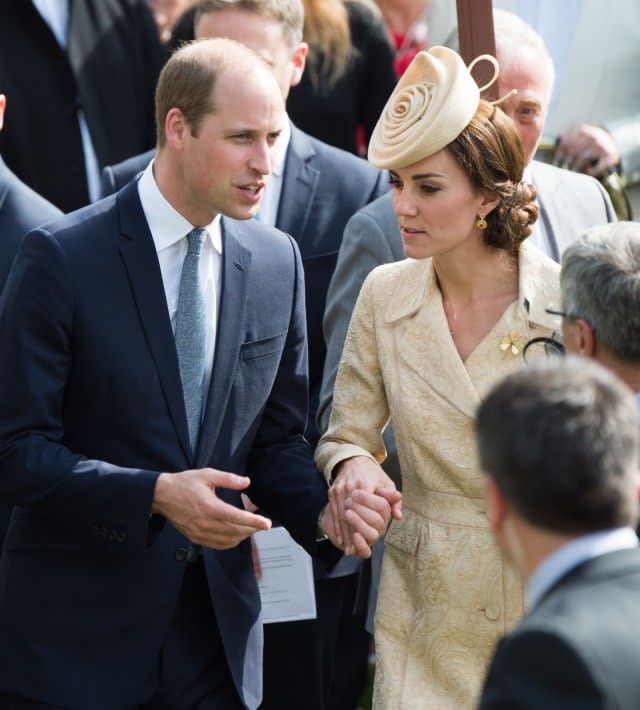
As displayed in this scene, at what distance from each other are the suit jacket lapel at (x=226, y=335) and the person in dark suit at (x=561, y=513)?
1.56 meters

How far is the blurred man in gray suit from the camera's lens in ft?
14.5

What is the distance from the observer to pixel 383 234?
4453 mm

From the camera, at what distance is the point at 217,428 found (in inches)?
151

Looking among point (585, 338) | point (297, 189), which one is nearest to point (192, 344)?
point (585, 338)

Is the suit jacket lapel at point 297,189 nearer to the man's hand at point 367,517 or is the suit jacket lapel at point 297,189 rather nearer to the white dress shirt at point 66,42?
the white dress shirt at point 66,42

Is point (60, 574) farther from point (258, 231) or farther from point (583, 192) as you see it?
point (583, 192)

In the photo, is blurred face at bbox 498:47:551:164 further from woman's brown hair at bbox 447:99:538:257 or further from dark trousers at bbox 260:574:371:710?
dark trousers at bbox 260:574:371:710

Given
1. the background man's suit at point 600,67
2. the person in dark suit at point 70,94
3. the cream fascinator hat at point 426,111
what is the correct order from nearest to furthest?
the cream fascinator hat at point 426,111, the background man's suit at point 600,67, the person in dark suit at point 70,94

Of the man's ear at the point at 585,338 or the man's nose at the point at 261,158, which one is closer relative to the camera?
the man's ear at the point at 585,338

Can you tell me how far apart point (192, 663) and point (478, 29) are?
1.91m

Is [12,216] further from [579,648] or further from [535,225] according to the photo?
[579,648]

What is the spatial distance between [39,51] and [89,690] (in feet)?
9.71

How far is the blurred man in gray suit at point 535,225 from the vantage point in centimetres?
441

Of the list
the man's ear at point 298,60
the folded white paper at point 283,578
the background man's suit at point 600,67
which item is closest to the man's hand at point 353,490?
the folded white paper at point 283,578
